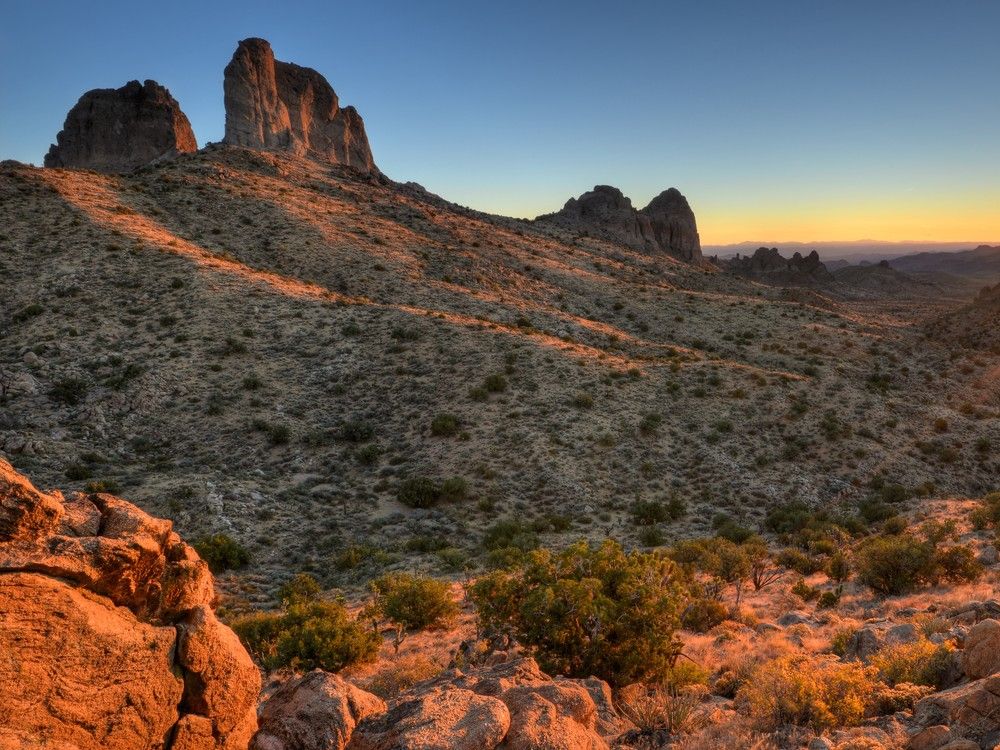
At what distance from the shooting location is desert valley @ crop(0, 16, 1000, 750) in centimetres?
659

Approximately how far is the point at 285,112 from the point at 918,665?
108 meters

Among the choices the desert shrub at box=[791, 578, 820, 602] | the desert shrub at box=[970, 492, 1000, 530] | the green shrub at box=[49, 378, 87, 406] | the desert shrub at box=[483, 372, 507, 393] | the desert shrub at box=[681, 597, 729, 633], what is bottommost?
the desert shrub at box=[791, 578, 820, 602]

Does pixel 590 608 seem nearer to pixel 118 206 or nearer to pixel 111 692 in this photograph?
pixel 111 692

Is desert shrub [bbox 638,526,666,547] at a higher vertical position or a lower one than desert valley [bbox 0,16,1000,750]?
lower

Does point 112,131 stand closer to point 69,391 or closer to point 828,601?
point 69,391

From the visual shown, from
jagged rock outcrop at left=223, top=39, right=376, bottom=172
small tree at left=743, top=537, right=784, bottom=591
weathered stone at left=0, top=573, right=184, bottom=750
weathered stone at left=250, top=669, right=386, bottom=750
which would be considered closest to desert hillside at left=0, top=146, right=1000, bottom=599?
small tree at left=743, top=537, right=784, bottom=591

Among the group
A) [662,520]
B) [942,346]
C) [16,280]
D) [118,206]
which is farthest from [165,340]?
[942,346]

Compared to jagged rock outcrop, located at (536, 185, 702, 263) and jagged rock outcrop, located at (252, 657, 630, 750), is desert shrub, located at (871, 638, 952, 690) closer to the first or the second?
jagged rock outcrop, located at (252, 657, 630, 750)

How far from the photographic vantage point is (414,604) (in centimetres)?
1431

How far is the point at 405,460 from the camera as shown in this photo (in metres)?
27.3

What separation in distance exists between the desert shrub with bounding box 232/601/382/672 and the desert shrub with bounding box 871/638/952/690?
9277mm

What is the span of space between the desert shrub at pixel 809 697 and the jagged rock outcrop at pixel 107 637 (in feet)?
23.2

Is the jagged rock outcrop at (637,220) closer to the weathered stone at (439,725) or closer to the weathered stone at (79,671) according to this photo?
the weathered stone at (439,725)

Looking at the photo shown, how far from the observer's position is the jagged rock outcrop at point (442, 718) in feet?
21.3
